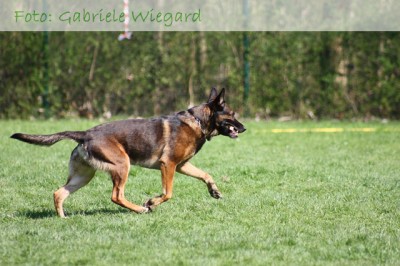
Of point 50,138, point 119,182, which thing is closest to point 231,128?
point 119,182

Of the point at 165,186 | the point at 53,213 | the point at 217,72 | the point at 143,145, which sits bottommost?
the point at 53,213

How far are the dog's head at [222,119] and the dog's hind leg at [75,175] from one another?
1.44 metres

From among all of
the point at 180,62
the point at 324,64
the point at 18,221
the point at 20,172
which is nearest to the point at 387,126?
the point at 324,64

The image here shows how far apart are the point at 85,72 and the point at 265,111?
185 inches

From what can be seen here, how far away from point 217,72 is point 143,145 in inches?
438

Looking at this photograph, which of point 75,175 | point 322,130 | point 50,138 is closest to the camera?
point 50,138

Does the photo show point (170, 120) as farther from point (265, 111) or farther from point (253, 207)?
point (265, 111)

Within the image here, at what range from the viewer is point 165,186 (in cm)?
720

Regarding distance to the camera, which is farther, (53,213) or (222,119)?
(222,119)

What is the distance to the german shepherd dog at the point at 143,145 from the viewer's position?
6.90 metres

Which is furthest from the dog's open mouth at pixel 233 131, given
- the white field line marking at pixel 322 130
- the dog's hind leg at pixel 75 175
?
the white field line marking at pixel 322 130

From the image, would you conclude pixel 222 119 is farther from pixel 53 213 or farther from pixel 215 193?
pixel 53 213

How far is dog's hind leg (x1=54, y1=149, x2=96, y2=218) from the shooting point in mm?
6988

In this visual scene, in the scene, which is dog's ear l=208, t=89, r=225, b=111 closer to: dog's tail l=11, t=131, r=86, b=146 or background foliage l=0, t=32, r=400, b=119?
dog's tail l=11, t=131, r=86, b=146
